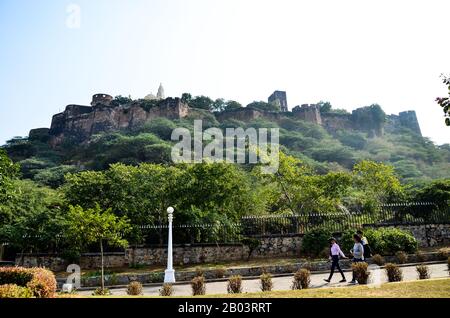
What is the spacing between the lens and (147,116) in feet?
251

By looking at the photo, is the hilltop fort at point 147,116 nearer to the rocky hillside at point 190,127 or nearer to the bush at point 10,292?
the rocky hillside at point 190,127

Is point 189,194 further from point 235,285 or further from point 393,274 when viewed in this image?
point 393,274

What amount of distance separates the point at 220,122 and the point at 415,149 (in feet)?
137

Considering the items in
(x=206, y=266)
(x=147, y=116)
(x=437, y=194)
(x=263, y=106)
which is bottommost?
(x=206, y=266)

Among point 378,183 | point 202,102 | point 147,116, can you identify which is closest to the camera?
point 378,183

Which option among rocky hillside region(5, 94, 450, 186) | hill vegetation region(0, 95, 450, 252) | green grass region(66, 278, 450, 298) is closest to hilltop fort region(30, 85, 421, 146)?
rocky hillside region(5, 94, 450, 186)

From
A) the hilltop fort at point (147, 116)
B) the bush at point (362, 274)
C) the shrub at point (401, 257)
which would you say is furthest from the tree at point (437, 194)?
the hilltop fort at point (147, 116)

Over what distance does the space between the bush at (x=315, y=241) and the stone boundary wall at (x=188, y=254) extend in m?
0.93

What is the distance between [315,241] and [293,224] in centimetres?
210

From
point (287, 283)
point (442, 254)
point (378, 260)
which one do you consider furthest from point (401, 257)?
point (287, 283)

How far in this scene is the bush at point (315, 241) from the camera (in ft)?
59.1
